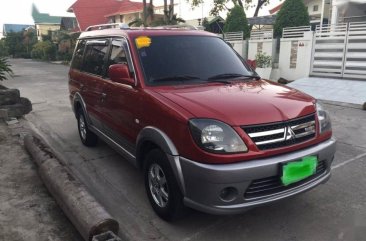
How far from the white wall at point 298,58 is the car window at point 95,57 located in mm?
8985

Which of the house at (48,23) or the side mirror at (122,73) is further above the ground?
the house at (48,23)

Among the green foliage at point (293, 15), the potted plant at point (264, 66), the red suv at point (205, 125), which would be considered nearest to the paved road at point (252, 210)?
the red suv at point (205, 125)

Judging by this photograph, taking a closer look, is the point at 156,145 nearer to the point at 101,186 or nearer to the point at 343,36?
the point at 101,186

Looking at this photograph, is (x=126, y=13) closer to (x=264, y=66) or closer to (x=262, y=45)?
(x=262, y=45)

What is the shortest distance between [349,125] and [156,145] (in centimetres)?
515

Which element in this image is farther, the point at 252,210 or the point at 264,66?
the point at 264,66

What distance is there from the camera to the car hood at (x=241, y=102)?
112 inches

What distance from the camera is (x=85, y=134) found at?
571cm

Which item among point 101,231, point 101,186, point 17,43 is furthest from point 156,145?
point 17,43

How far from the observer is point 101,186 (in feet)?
14.1

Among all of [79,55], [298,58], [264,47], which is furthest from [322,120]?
[264,47]

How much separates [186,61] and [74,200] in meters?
1.90

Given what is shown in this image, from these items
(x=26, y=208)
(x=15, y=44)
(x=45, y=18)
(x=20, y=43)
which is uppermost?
(x=45, y=18)

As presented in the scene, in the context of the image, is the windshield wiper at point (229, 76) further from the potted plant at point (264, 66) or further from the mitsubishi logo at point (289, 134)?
the potted plant at point (264, 66)
